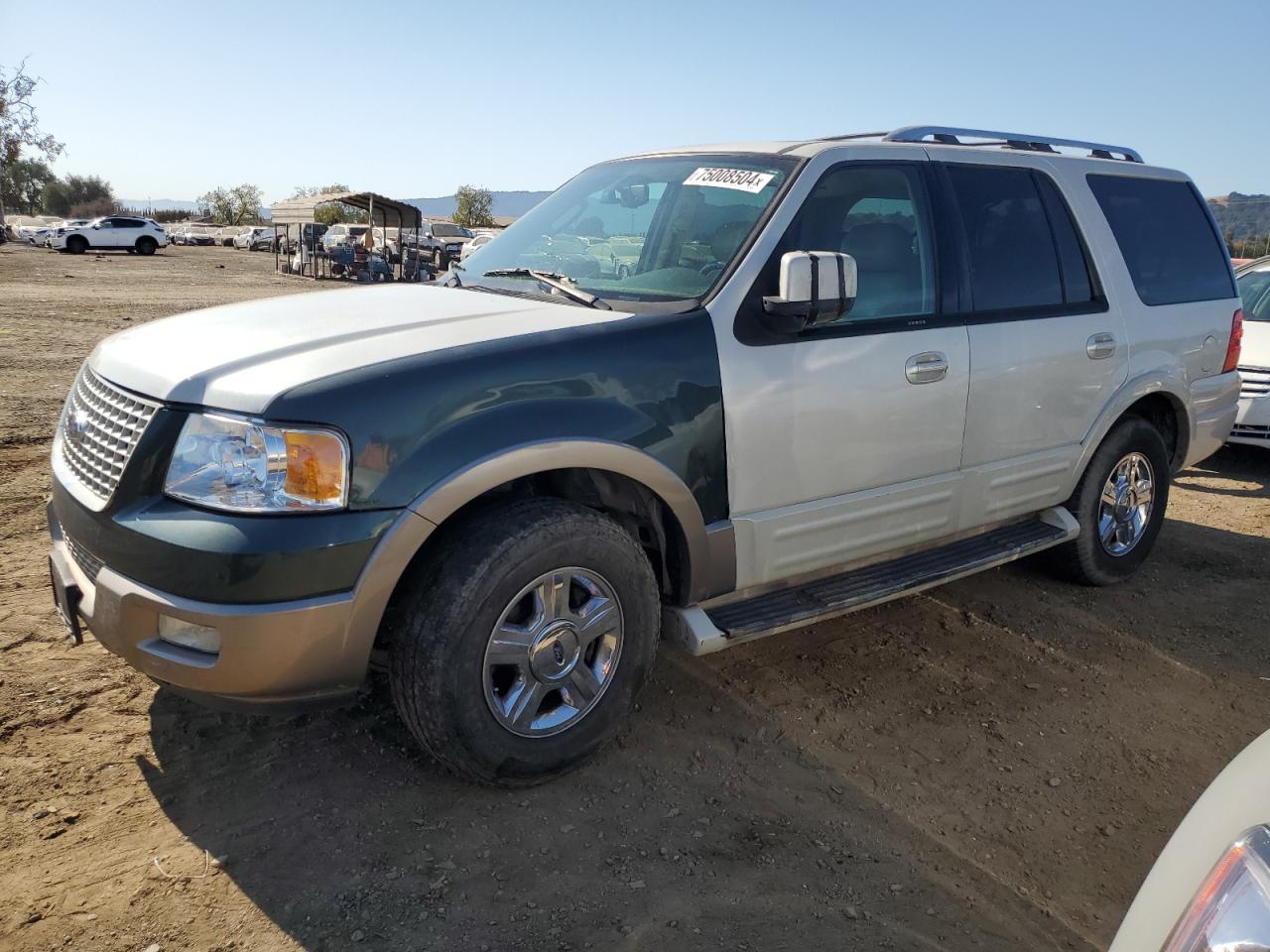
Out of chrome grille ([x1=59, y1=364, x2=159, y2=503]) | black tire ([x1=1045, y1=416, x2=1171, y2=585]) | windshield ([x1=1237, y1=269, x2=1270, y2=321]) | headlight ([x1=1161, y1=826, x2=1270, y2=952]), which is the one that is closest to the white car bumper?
windshield ([x1=1237, y1=269, x2=1270, y2=321])

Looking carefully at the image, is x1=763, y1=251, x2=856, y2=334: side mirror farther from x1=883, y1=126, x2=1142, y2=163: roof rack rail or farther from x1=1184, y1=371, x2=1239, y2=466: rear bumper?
x1=1184, y1=371, x2=1239, y2=466: rear bumper

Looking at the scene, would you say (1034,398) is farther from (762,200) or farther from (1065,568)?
(762,200)

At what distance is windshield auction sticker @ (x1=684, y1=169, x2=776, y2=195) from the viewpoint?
3.56 m

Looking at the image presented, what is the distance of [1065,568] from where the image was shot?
4.94 metres

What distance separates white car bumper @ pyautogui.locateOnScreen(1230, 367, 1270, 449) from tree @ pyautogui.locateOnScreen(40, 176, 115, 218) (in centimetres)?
9115

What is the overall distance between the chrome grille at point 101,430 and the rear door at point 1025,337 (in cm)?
298

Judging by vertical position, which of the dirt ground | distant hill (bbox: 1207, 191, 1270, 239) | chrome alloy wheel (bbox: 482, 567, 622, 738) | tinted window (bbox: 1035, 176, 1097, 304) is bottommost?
the dirt ground

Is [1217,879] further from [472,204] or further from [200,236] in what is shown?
[472,204]

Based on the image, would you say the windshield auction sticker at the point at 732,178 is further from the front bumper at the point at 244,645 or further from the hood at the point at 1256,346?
the hood at the point at 1256,346

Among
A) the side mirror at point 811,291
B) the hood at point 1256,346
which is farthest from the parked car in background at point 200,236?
the side mirror at point 811,291

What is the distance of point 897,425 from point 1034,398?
91cm

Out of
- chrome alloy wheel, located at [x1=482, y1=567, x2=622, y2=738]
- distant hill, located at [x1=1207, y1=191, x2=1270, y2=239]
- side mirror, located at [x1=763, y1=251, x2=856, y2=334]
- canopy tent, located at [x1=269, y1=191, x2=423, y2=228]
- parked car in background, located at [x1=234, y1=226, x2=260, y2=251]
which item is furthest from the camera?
parked car in background, located at [x1=234, y1=226, x2=260, y2=251]

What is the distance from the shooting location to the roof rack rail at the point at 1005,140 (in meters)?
4.04

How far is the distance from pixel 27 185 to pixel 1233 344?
93.7 metres
